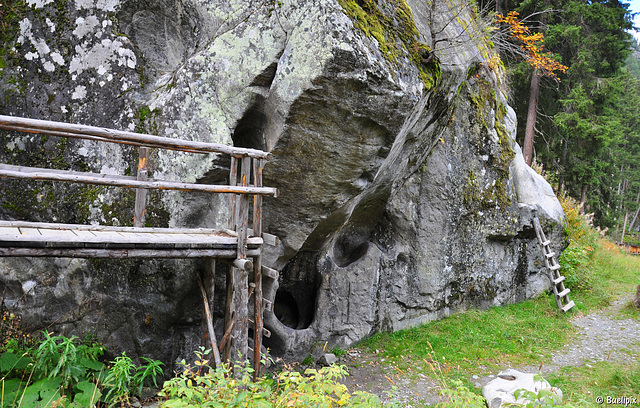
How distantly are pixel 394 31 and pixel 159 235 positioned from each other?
15.2 feet

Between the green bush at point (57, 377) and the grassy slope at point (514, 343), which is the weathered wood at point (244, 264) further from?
the grassy slope at point (514, 343)

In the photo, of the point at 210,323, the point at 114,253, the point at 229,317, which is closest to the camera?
the point at 114,253

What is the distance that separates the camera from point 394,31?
258 inches

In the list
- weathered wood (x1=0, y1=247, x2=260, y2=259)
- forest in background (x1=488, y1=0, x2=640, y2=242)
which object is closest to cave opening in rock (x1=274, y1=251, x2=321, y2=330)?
weathered wood (x1=0, y1=247, x2=260, y2=259)

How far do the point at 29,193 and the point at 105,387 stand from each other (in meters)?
2.87

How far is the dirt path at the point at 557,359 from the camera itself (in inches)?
254

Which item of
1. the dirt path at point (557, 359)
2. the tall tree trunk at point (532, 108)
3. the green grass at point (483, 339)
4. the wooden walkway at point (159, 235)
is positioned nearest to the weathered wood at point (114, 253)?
the wooden walkway at point (159, 235)

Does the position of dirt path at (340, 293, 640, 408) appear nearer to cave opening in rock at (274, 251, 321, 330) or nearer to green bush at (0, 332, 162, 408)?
cave opening in rock at (274, 251, 321, 330)

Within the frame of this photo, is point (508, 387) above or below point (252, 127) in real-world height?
below

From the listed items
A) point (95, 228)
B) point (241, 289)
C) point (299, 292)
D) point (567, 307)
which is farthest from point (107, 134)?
point (567, 307)

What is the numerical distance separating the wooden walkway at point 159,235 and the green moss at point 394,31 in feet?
7.89

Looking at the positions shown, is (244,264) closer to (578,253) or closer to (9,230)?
(9,230)

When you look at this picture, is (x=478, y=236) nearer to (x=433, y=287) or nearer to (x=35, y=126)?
(x=433, y=287)

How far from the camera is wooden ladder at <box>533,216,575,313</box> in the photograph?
34.2 feet
